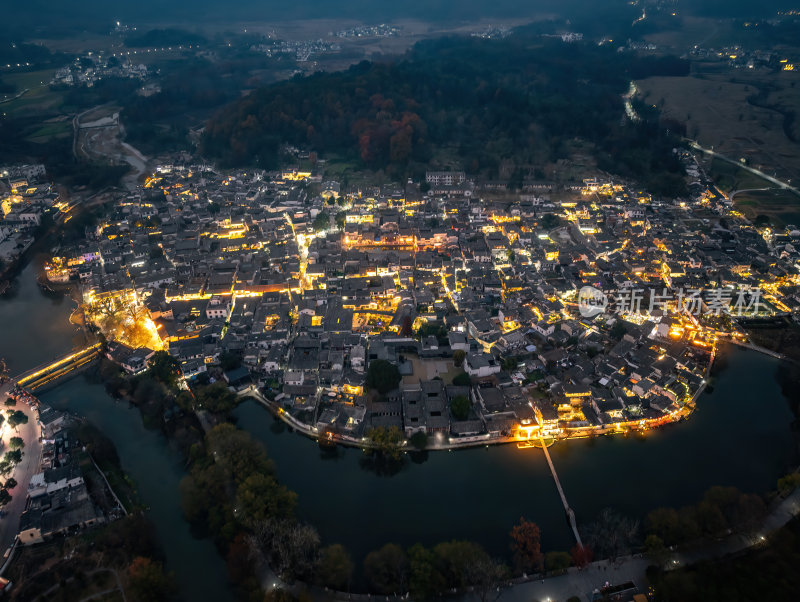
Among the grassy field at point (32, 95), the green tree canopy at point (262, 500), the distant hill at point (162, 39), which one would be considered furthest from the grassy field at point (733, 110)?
the distant hill at point (162, 39)

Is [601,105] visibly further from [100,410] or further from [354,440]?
[100,410]

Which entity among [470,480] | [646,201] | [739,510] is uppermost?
[646,201]

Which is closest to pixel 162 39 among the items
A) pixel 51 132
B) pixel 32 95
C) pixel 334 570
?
pixel 32 95

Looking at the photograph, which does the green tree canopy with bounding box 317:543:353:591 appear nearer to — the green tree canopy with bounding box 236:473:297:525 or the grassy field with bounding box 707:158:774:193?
the green tree canopy with bounding box 236:473:297:525

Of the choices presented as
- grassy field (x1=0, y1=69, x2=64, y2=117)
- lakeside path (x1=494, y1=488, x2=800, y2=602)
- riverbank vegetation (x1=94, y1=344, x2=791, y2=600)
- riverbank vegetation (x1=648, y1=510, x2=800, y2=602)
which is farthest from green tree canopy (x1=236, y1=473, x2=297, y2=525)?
grassy field (x1=0, y1=69, x2=64, y2=117)

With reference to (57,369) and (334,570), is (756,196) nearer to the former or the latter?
(334,570)

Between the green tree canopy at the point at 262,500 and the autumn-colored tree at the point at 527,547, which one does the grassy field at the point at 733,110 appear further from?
the green tree canopy at the point at 262,500

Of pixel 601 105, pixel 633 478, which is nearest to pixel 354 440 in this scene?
pixel 633 478
